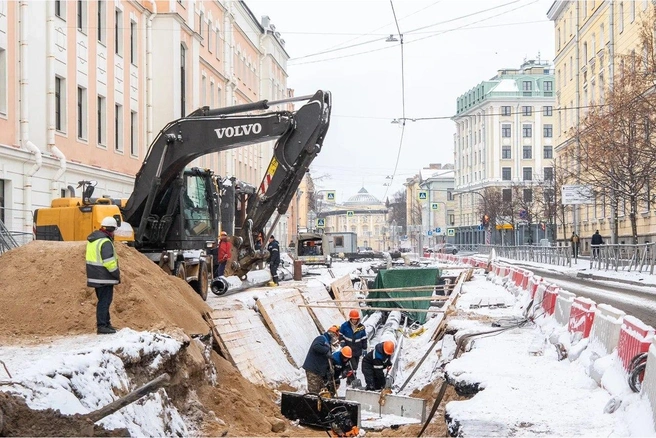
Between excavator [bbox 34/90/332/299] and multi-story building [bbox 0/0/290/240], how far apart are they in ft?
20.5

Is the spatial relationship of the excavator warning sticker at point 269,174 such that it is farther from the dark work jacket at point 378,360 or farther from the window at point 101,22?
the window at point 101,22

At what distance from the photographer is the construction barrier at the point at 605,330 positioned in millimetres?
8516

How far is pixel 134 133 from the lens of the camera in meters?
31.9

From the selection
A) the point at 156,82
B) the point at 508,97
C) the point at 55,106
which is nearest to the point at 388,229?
the point at 508,97

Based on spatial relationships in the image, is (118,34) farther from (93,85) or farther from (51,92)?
(51,92)

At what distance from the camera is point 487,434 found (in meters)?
7.39

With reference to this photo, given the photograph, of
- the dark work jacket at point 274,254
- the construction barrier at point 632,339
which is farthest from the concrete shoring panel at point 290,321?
the construction barrier at point 632,339

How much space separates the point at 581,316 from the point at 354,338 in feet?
14.7

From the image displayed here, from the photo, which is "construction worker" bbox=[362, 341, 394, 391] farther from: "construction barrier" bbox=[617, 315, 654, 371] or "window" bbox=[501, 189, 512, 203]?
"window" bbox=[501, 189, 512, 203]

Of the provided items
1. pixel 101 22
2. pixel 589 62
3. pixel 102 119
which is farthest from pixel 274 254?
pixel 589 62

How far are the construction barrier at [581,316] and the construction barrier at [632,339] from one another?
1.63 m

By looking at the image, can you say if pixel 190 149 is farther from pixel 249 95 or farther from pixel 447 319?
pixel 249 95

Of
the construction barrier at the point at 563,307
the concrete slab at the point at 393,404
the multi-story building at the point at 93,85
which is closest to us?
the concrete slab at the point at 393,404

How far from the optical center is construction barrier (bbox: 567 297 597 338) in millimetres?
9953
